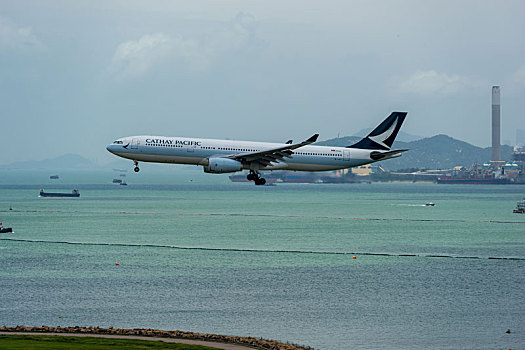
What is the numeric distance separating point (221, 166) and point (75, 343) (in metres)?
37.0

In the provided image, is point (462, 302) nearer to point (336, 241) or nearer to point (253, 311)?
point (253, 311)

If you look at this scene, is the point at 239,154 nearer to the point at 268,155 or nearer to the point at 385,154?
the point at 268,155

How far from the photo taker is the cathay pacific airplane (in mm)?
94125

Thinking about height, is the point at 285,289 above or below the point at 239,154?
below

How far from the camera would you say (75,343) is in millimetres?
61812

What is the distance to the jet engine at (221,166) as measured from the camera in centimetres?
9382

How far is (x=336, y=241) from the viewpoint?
197m

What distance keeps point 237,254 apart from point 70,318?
71.0 metres

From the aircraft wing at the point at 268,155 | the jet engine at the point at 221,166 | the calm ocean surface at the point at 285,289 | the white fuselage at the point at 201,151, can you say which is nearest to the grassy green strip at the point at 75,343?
the calm ocean surface at the point at 285,289

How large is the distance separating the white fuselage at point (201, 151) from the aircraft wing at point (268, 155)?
943 mm

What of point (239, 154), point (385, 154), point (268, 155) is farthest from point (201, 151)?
point (385, 154)

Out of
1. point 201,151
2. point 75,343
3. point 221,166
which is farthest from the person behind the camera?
point 201,151

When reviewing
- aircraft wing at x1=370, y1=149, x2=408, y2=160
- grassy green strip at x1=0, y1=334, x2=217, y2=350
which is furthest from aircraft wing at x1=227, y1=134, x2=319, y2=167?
grassy green strip at x1=0, y1=334, x2=217, y2=350

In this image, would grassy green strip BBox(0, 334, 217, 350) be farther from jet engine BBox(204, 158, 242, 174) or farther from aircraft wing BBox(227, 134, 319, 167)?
aircraft wing BBox(227, 134, 319, 167)
